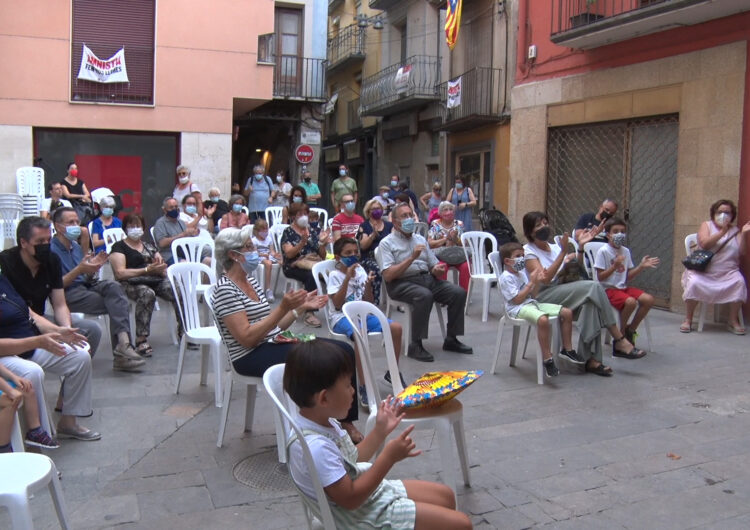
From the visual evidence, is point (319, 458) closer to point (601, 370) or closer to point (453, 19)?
point (601, 370)

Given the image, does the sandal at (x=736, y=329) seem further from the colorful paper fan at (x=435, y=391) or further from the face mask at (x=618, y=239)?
the colorful paper fan at (x=435, y=391)

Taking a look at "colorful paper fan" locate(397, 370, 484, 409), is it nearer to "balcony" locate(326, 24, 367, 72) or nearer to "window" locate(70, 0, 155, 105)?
"window" locate(70, 0, 155, 105)

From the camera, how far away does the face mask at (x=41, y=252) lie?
4715 mm

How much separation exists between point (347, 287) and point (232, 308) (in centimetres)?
158

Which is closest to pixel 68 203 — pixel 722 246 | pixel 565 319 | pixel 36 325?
pixel 36 325

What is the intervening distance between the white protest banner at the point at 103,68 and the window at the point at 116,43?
0.09 meters

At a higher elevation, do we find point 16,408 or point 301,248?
point 301,248

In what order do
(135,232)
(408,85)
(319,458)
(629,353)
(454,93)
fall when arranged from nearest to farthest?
(319,458), (629,353), (135,232), (454,93), (408,85)

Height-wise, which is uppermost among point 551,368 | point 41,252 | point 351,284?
point 41,252

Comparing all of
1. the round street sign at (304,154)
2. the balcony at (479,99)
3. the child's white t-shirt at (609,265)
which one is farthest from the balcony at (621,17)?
the round street sign at (304,154)

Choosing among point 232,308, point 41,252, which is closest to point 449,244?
point 232,308

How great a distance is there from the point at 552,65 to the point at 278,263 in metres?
5.61

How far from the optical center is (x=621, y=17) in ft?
31.0

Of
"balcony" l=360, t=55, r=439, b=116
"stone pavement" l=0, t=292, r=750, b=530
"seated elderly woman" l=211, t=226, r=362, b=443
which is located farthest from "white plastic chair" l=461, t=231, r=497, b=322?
"balcony" l=360, t=55, r=439, b=116
